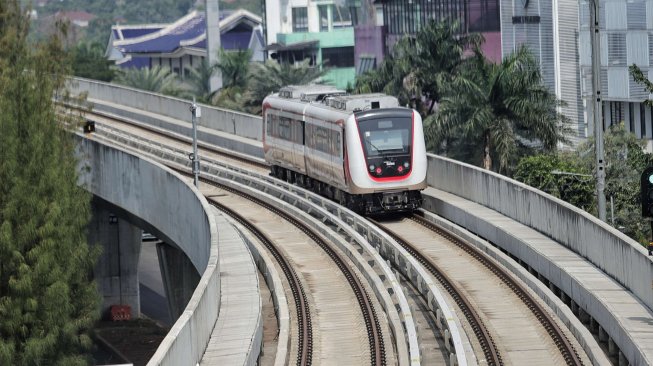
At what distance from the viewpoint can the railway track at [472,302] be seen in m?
26.2

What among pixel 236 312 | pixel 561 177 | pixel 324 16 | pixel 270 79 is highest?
pixel 324 16

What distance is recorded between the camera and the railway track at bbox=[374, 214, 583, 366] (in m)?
26.2

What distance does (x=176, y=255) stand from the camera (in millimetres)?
51469

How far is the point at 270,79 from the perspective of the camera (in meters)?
77.6

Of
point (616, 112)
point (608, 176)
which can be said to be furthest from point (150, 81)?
point (608, 176)

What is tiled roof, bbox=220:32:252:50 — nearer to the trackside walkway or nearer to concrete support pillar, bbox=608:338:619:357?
the trackside walkway

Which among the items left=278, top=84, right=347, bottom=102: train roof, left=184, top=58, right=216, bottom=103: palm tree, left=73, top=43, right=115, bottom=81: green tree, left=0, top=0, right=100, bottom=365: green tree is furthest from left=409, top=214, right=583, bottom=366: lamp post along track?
left=73, top=43, right=115, bottom=81: green tree

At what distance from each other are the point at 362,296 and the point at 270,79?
47288 millimetres

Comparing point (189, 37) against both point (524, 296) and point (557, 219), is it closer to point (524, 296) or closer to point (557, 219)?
point (557, 219)

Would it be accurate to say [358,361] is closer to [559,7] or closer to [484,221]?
[484,221]

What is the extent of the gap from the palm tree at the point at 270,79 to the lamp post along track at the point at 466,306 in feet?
127

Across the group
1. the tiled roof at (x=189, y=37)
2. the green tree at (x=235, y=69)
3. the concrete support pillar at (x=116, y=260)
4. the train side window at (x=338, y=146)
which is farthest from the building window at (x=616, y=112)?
the tiled roof at (x=189, y=37)

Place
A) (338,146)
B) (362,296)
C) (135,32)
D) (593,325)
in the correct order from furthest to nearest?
(135,32)
(338,146)
(362,296)
(593,325)

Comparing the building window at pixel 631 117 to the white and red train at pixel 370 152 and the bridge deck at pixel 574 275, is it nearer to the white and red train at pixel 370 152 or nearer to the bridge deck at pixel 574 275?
the bridge deck at pixel 574 275
